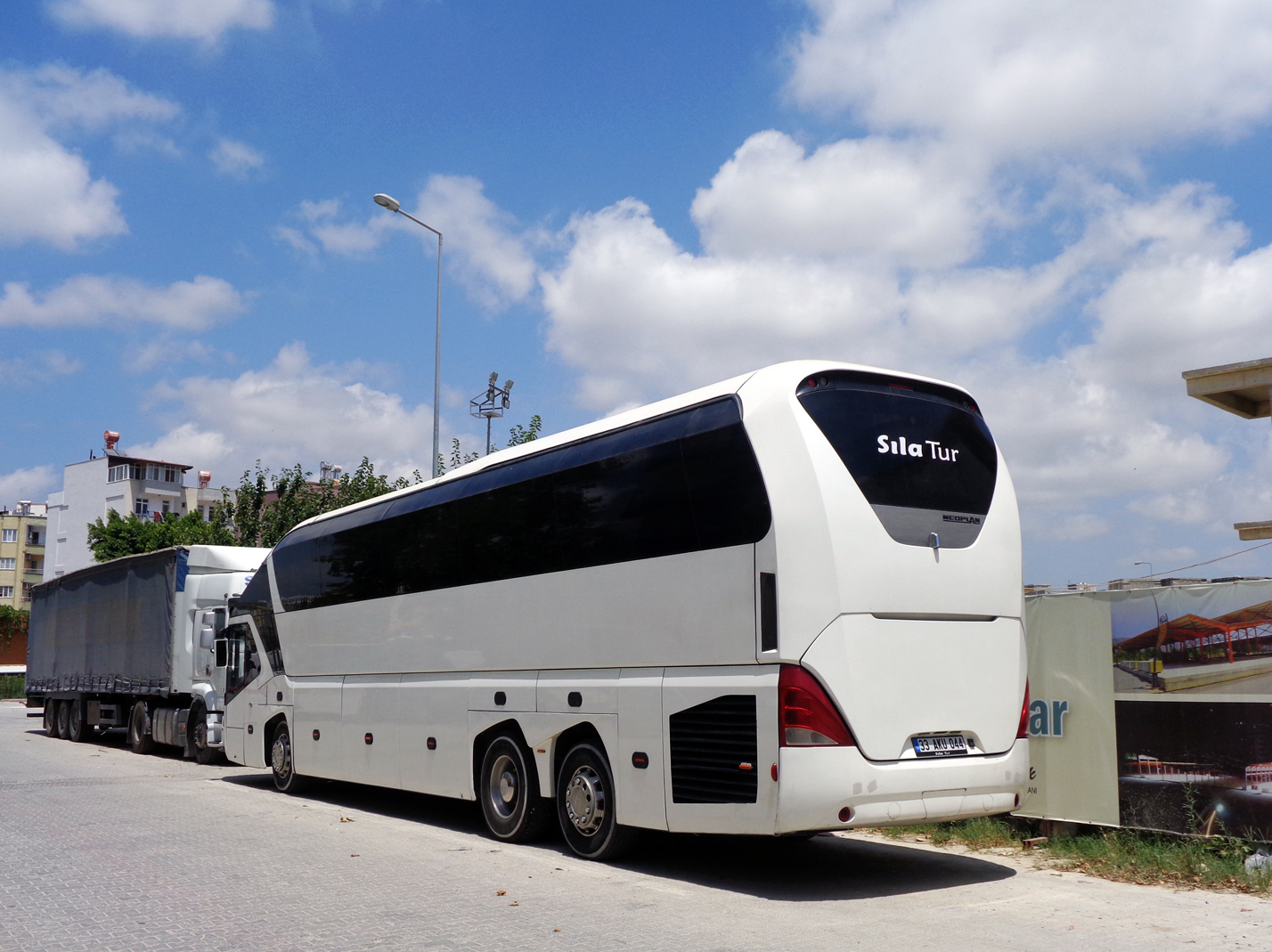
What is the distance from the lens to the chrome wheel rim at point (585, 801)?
10.0 metres

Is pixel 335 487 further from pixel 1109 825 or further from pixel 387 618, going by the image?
pixel 1109 825

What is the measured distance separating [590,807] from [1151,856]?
14.6 feet

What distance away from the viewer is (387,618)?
535 inches

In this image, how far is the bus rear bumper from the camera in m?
8.05

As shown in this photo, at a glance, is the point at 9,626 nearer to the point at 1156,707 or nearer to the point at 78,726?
the point at 78,726

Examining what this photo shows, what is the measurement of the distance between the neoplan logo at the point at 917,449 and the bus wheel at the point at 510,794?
4.59 metres

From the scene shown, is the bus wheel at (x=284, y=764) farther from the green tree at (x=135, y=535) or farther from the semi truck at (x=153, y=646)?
the green tree at (x=135, y=535)

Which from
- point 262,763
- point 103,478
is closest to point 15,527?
point 103,478

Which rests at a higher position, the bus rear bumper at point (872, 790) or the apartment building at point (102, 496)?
the apartment building at point (102, 496)

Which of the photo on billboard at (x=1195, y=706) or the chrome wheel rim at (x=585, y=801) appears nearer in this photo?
the photo on billboard at (x=1195, y=706)

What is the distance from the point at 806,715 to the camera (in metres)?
8.09

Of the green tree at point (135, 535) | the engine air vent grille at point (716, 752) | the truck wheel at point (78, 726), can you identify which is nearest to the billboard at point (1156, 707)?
the engine air vent grille at point (716, 752)

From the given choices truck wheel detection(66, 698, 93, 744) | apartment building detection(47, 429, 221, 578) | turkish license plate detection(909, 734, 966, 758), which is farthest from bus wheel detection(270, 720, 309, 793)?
apartment building detection(47, 429, 221, 578)

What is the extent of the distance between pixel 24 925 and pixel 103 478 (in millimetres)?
103105
